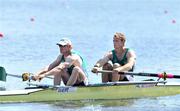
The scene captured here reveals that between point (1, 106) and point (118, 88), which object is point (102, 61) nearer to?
point (118, 88)

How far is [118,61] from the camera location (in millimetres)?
16203

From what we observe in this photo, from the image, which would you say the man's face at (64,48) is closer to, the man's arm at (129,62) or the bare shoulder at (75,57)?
the bare shoulder at (75,57)

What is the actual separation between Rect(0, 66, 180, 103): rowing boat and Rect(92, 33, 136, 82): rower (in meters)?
0.34

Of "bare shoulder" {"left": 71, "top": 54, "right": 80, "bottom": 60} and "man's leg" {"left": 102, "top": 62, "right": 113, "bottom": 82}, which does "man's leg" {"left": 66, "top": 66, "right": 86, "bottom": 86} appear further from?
"man's leg" {"left": 102, "top": 62, "right": 113, "bottom": 82}

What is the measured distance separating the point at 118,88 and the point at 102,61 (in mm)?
737

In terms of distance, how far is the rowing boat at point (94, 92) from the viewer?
1504 centimetres

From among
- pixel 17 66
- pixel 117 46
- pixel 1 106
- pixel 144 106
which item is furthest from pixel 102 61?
pixel 17 66

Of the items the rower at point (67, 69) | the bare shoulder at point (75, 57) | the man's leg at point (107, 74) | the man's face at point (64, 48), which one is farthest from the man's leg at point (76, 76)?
the man's leg at point (107, 74)

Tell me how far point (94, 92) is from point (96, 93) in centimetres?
6

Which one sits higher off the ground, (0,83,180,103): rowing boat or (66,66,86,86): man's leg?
(66,66,86,86): man's leg

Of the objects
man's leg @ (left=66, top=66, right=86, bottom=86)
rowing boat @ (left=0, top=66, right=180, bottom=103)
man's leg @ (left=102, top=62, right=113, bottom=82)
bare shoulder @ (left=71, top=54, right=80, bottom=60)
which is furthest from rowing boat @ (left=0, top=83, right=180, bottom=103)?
bare shoulder @ (left=71, top=54, right=80, bottom=60)

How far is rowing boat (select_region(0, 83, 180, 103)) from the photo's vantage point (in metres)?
15.1

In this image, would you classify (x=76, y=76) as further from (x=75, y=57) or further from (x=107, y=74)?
(x=107, y=74)

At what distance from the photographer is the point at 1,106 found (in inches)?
582
